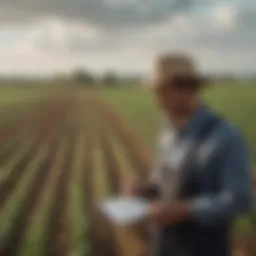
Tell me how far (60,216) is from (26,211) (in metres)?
0.08

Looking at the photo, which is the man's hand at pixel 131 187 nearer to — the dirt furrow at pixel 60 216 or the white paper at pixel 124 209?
the white paper at pixel 124 209

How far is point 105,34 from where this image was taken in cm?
130

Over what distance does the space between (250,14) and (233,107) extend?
224 mm

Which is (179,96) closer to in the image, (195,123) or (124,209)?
(195,123)

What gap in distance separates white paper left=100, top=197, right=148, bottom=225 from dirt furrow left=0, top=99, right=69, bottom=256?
0.15 meters

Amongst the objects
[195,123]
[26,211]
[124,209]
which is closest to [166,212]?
[124,209]

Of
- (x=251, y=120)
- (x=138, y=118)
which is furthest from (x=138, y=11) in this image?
(x=251, y=120)

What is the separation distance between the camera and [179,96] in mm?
1133

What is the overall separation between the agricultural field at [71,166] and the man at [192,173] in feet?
0.22

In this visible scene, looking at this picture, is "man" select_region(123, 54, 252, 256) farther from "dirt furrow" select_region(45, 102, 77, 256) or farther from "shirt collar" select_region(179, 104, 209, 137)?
"dirt furrow" select_region(45, 102, 77, 256)

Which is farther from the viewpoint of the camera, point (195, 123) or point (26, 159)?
point (26, 159)

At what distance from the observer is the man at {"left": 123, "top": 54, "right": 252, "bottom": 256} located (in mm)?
1103

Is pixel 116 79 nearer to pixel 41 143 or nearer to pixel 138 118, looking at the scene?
pixel 138 118

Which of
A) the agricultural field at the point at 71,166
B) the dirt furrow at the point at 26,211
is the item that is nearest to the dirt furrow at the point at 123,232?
the agricultural field at the point at 71,166
